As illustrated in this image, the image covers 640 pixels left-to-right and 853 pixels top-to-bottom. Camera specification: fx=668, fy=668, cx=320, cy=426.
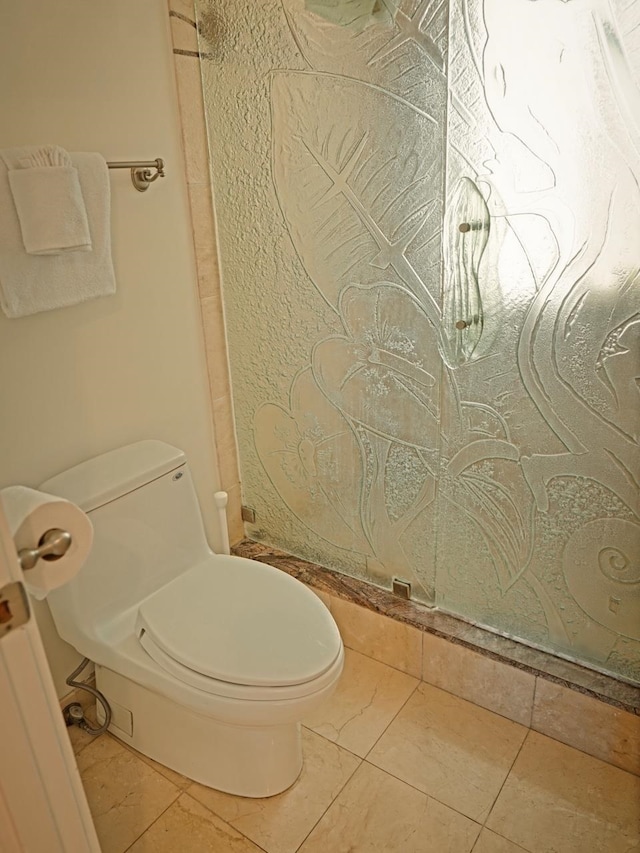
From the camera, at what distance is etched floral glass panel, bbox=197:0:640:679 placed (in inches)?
53.5

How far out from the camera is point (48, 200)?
1.43 m

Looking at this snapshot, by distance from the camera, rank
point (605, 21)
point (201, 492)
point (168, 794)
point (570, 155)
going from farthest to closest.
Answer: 1. point (201, 492)
2. point (168, 794)
3. point (570, 155)
4. point (605, 21)

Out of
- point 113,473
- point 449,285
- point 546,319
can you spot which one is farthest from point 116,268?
point 546,319

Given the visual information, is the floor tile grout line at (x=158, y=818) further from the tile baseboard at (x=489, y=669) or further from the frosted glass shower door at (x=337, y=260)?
the frosted glass shower door at (x=337, y=260)

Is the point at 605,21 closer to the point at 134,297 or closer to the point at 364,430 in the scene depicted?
the point at 364,430

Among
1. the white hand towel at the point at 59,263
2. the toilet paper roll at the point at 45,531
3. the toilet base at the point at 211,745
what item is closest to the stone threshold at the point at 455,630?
the toilet base at the point at 211,745

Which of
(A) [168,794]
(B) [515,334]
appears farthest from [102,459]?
(B) [515,334]

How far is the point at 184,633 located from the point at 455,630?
0.78 meters

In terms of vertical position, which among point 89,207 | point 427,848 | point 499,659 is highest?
point 89,207

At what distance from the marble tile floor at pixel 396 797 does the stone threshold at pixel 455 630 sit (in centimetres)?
19

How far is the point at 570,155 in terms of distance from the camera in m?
1.35

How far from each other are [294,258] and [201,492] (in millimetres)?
801

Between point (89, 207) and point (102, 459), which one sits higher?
point (89, 207)

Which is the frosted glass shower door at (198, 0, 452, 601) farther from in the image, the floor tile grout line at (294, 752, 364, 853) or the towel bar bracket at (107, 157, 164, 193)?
the floor tile grout line at (294, 752, 364, 853)
